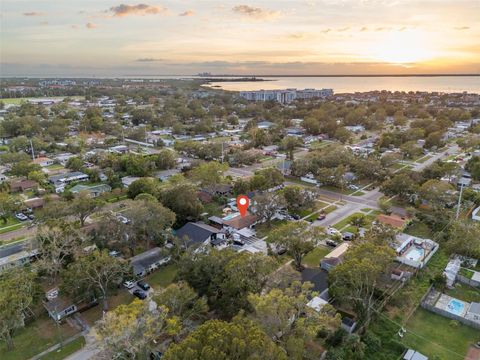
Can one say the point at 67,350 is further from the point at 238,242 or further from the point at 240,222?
the point at 240,222

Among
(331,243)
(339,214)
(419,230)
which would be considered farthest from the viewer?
(339,214)

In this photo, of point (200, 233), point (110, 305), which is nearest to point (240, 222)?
point (200, 233)

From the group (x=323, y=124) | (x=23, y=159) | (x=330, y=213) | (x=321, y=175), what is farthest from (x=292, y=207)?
(x=323, y=124)

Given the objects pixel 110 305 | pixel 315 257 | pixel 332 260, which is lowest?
pixel 110 305

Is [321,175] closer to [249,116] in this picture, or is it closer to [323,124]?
[323,124]

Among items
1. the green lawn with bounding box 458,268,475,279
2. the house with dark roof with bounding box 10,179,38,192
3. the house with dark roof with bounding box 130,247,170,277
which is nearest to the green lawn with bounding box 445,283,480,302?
the green lawn with bounding box 458,268,475,279

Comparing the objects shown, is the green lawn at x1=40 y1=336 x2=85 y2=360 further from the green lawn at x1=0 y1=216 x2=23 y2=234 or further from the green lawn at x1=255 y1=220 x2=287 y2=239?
the green lawn at x1=0 y1=216 x2=23 y2=234

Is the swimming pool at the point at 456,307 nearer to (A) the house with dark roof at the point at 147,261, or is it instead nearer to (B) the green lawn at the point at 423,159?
(A) the house with dark roof at the point at 147,261

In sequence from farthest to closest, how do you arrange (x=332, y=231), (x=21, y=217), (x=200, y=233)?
(x=21, y=217)
(x=332, y=231)
(x=200, y=233)
